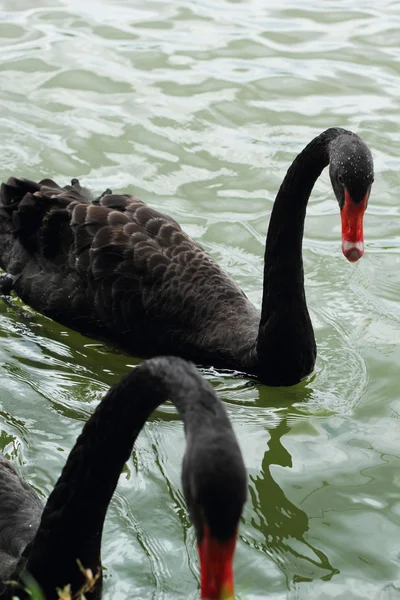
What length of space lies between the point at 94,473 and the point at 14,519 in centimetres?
75

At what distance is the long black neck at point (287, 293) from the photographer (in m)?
5.46

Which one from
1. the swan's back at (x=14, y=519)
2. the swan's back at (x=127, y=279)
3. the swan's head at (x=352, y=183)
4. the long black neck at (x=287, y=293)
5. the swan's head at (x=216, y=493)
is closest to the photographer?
the swan's head at (x=216, y=493)

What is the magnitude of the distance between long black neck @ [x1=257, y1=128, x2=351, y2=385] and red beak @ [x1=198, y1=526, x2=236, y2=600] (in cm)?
298

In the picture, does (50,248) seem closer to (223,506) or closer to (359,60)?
(223,506)

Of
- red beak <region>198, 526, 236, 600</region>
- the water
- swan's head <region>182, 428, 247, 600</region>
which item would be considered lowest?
the water

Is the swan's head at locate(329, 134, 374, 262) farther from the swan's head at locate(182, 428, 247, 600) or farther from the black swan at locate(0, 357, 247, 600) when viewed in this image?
the swan's head at locate(182, 428, 247, 600)

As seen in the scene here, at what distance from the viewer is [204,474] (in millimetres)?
2514

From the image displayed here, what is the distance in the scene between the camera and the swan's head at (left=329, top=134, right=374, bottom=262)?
484cm

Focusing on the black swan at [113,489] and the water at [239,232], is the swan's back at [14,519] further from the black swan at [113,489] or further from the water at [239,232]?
the water at [239,232]

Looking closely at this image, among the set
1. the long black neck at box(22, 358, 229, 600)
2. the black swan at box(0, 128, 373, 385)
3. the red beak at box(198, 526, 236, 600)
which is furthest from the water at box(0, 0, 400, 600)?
the red beak at box(198, 526, 236, 600)

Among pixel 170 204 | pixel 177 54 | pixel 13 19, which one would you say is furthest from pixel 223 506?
pixel 13 19

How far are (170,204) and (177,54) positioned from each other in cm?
287

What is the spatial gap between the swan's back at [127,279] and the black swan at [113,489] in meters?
1.82

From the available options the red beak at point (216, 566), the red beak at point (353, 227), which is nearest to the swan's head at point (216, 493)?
the red beak at point (216, 566)
